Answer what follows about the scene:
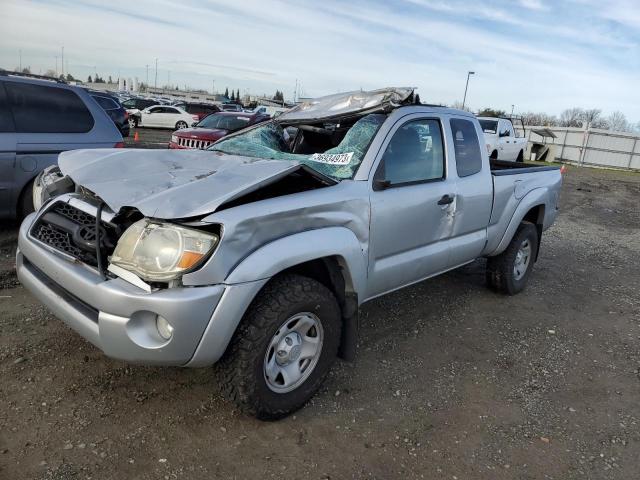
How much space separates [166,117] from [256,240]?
90.4 feet

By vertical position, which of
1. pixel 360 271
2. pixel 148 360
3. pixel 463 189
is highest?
pixel 463 189

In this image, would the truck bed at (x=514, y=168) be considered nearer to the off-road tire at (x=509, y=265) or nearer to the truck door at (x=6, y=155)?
the off-road tire at (x=509, y=265)

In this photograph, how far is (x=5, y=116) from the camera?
5.50 metres

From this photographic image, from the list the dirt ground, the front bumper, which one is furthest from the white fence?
the front bumper

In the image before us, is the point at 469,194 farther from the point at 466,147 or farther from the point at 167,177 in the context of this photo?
the point at 167,177

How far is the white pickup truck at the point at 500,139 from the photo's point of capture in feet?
54.3

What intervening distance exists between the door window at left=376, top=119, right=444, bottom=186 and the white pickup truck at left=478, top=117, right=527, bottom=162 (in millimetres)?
12924

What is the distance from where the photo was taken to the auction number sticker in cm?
348

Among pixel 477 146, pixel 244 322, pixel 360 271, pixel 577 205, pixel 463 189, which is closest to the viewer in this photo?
pixel 244 322

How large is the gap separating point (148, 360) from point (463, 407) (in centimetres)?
200

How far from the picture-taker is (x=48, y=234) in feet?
9.96

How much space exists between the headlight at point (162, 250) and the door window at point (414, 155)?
1.40m

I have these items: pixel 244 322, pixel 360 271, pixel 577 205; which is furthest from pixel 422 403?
pixel 577 205

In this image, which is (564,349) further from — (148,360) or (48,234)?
(48,234)
